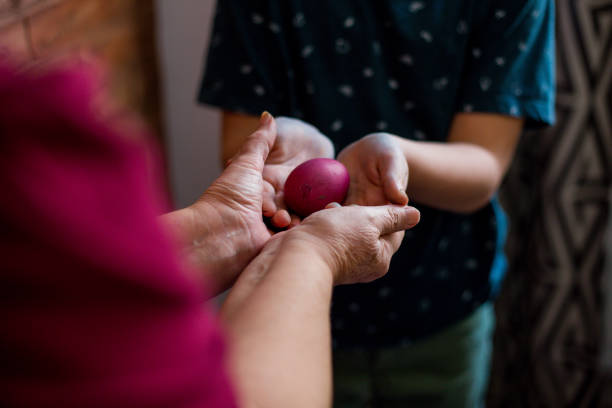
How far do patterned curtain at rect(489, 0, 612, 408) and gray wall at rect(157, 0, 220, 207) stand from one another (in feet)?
2.66

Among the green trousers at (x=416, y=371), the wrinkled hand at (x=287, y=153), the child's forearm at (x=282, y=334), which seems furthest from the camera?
the green trousers at (x=416, y=371)

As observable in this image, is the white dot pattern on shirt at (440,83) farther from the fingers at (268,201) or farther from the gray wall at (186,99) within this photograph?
the gray wall at (186,99)

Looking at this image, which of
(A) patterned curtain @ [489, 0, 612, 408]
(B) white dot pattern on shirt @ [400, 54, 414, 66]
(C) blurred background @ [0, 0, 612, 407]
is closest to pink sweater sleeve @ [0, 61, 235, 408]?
(B) white dot pattern on shirt @ [400, 54, 414, 66]

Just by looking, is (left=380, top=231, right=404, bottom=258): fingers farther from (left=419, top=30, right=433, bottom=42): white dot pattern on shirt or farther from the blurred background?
the blurred background

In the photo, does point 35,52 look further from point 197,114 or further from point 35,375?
point 35,375

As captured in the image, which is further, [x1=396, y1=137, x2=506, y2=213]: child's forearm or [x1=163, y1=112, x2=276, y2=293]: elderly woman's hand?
[x1=396, y1=137, x2=506, y2=213]: child's forearm

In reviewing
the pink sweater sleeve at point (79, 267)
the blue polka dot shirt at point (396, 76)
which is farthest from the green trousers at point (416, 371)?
the pink sweater sleeve at point (79, 267)

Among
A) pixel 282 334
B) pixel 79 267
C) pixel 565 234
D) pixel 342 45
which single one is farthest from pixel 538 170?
pixel 79 267

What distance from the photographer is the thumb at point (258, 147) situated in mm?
621

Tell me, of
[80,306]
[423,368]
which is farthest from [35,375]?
[423,368]

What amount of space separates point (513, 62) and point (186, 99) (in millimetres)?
866

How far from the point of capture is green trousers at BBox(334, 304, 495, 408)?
0.89 m

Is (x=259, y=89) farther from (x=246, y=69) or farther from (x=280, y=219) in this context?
(x=280, y=219)

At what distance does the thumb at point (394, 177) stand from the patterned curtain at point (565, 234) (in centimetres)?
66
